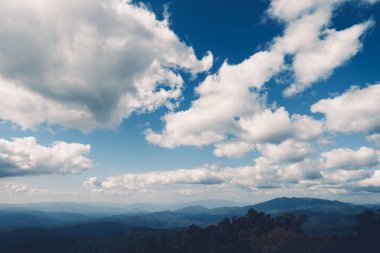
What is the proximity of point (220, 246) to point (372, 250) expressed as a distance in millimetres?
69500

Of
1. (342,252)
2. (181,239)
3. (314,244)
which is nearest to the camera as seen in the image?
(342,252)

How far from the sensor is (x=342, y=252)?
132625 mm

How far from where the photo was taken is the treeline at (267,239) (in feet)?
457

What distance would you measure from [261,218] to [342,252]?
44.7m

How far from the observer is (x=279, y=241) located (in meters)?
149

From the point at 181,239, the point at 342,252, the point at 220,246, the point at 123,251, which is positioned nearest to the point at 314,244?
the point at 342,252

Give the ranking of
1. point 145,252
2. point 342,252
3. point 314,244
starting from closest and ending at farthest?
point 342,252 → point 314,244 → point 145,252

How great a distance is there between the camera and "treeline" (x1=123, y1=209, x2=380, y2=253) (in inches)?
5487

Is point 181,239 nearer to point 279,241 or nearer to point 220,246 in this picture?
point 220,246

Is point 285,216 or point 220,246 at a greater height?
Answer: point 285,216

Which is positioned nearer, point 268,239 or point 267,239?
point 268,239

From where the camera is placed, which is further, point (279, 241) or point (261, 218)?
point (261, 218)

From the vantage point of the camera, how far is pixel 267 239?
505 feet

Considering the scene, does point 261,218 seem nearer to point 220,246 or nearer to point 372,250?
point 220,246
